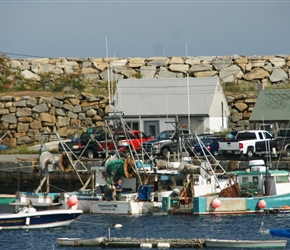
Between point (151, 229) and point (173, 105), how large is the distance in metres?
27.0

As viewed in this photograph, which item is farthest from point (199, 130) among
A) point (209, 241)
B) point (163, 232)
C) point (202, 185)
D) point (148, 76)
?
point (209, 241)

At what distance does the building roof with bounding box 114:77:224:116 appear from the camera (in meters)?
66.8

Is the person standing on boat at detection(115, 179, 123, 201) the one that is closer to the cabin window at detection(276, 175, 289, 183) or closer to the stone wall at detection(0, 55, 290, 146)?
the cabin window at detection(276, 175, 289, 183)

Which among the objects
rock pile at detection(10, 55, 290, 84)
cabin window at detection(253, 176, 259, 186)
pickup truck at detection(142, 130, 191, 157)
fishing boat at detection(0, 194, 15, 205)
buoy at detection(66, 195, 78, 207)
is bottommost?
buoy at detection(66, 195, 78, 207)

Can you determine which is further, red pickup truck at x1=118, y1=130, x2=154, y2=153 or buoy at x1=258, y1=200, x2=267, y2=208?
red pickup truck at x1=118, y1=130, x2=154, y2=153

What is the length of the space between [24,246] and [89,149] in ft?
66.6

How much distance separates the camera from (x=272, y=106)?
64.6 m

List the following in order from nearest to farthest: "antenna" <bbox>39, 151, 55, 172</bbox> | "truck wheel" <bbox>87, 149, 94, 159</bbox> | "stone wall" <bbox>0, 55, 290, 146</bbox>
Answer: "antenna" <bbox>39, 151, 55, 172</bbox>
"truck wheel" <bbox>87, 149, 94, 159</bbox>
"stone wall" <bbox>0, 55, 290, 146</bbox>

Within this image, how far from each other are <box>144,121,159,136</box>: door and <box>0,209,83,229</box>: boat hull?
992 inches

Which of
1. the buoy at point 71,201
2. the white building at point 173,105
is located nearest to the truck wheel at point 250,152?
the white building at point 173,105

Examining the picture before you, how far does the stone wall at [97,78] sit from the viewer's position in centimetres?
6962

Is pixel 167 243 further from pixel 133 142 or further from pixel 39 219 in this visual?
pixel 133 142

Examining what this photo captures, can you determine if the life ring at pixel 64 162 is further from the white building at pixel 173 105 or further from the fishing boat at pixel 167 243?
the white building at pixel 173 105

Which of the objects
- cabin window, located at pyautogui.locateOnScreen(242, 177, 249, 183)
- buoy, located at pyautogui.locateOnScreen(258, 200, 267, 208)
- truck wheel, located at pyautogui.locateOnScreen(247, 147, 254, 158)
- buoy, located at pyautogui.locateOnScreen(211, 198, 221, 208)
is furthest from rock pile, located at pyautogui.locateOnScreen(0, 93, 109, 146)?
buoy, located at pyautogui.locateOnScreen(258, 200, 267, 208)
